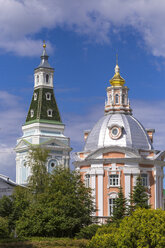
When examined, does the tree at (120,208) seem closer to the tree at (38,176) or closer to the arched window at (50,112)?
the tree at (38,176)

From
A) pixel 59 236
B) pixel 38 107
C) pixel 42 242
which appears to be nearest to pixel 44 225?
pixel 59 236

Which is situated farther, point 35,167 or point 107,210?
point 107,210

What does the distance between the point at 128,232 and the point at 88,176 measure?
25.8 m

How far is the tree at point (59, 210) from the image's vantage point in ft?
164

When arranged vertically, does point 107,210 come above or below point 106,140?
below

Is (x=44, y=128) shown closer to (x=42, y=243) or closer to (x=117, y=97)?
(x=117, y=97)

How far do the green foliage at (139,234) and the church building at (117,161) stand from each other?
20.5 m

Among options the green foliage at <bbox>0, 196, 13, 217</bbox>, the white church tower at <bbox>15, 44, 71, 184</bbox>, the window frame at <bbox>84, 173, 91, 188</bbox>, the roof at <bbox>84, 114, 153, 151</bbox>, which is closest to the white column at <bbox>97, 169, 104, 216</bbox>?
the window frame at <bbox>84, 173, 91, 188</bbox>

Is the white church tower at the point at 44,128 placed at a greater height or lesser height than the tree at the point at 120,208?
greater

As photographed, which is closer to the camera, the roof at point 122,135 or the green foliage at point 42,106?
the roof at point 122,135

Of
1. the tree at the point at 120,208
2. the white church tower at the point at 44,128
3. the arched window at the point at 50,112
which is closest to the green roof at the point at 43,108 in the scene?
the white church tower at the point at 44,128

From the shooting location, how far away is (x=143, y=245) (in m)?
40.3

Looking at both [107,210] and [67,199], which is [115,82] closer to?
[107,210]

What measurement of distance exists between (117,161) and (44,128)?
3324cm
